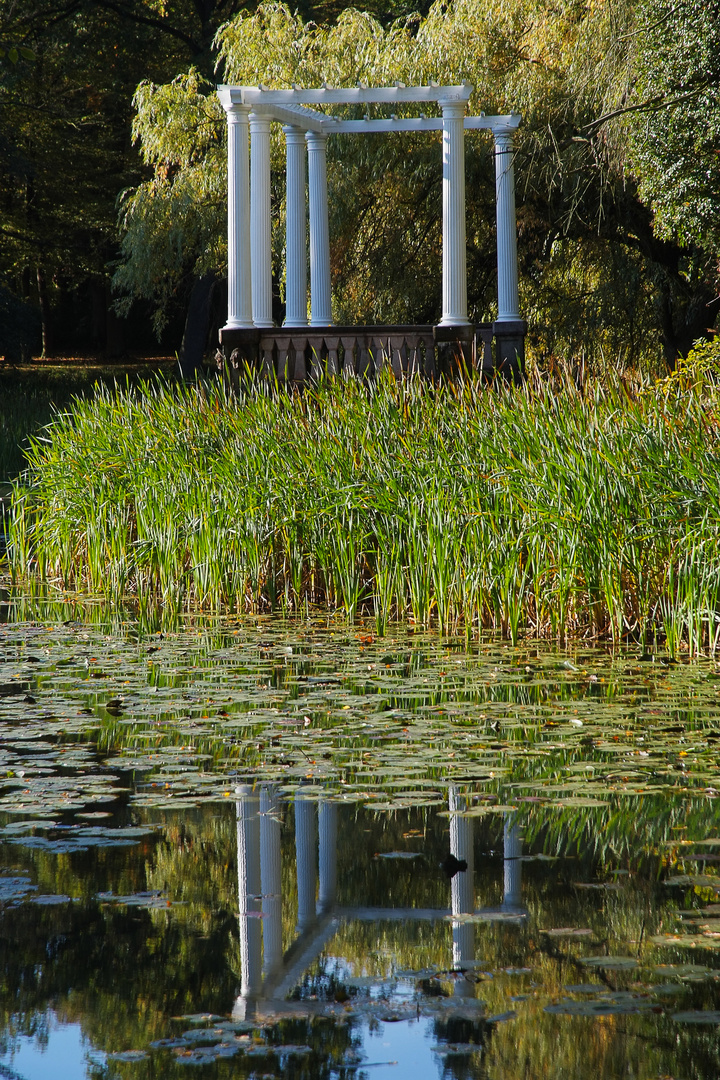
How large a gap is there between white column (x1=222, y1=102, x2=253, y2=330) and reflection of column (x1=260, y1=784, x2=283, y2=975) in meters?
8.55

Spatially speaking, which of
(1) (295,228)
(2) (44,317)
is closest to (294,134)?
(1) (295,228)

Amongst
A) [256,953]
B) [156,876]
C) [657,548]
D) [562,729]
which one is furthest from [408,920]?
[657,548]

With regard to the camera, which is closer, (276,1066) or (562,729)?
(276,1066)

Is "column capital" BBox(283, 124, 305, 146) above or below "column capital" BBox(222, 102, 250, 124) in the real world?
above

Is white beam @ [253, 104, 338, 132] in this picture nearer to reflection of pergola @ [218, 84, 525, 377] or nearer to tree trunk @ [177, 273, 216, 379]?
reflection of pergola @ [218, 84, 525, 377]

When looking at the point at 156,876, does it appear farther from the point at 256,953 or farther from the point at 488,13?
the point at 488,13

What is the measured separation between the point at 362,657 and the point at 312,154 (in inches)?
379

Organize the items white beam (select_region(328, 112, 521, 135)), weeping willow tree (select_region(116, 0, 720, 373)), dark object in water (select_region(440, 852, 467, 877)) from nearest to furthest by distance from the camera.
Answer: dark object in water (select_region(440, 852, 467, 877)), white beam (select_region(328, 112, 521, 135)), weeping willow tree (select_region(116, 0, 720, 373))

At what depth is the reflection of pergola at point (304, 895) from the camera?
306 centimetres

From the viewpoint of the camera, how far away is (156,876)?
3.65m

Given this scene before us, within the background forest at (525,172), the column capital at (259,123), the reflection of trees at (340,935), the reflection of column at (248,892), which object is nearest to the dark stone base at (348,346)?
the background forest at (525,172)

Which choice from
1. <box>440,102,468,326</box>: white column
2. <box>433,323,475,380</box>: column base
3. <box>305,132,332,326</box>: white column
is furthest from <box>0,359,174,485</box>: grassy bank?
<box>440,102,468,326</box>: white column

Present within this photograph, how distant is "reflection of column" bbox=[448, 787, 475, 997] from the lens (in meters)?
3.08

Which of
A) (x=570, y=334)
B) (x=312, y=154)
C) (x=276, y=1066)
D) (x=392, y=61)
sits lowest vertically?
(x=276, y=1066)
